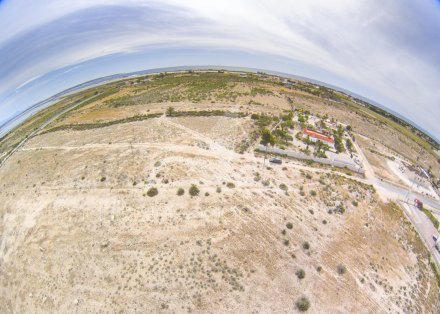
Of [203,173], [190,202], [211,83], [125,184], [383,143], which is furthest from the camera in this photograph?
[211,83]

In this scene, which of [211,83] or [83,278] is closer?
[83,278]

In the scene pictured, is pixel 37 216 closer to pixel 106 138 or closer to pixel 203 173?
pixel 106 138

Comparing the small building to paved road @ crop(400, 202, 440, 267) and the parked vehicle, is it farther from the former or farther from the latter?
the parked vehicle

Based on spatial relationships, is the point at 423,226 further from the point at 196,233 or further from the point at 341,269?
the point at 196,233

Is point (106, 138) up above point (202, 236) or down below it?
above

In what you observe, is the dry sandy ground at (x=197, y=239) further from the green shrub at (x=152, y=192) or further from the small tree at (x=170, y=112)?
the small tree at (x=170, y=112)

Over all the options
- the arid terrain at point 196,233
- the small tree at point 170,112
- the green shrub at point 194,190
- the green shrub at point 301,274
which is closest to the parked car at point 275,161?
the arid terrain at point 196,233

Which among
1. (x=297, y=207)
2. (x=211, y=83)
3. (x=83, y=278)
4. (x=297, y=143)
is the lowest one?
(x=83, y=278)

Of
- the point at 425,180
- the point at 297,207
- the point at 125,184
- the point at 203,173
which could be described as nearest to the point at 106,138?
the point at 125,184
